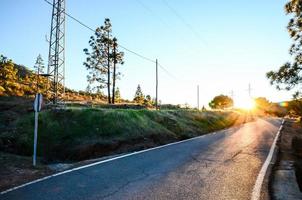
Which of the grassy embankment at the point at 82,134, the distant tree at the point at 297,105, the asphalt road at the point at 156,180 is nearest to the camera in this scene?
the asphalt road at the point at 156,180

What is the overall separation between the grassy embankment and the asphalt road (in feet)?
10.3

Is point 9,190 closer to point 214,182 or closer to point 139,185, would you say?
point 139,185

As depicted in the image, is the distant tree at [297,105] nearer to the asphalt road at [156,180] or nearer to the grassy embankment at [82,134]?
the grassy embankment at [82,134]

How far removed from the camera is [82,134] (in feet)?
49.3

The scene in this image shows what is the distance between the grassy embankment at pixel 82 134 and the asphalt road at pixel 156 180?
124 inches

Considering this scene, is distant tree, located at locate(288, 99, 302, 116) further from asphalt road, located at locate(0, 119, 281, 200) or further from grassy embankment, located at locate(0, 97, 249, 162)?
asphalt road, located at locate(0, 119, 281, 200)

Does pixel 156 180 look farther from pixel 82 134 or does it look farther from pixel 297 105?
pixel 297 105

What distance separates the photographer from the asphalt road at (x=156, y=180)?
6.56 m

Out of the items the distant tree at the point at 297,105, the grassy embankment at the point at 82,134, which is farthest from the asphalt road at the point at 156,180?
the distant tree at the point at 297,105

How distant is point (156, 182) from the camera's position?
7.65 m

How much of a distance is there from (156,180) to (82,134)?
26.2ft

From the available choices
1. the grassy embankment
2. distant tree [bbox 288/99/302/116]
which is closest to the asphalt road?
the grassy embankment

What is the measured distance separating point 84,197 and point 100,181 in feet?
4.70

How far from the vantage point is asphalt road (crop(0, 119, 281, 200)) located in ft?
21.5
